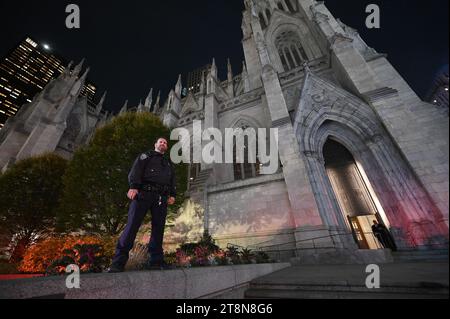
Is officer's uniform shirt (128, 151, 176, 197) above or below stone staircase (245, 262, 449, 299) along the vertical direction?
above

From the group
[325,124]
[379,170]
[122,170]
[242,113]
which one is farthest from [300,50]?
[122,170]

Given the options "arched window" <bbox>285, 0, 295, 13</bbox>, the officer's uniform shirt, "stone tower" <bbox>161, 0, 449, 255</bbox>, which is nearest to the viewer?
the officer's uniform shirt

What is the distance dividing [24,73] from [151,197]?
95913mm

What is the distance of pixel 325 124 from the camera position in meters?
12.6

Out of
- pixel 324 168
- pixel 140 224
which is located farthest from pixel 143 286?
pixel 324 168

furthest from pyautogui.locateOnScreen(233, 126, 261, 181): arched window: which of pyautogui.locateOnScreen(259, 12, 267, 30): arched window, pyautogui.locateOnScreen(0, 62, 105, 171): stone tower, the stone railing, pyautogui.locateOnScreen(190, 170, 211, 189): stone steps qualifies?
pyautogui.locateOnScreen(0, 62, 105, 171): stone tower

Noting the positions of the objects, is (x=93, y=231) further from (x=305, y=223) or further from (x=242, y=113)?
(x=242, y=113)

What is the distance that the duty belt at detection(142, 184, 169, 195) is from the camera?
3.71 m

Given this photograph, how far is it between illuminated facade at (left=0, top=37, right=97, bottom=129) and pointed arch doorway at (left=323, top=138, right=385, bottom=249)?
61.3 meters

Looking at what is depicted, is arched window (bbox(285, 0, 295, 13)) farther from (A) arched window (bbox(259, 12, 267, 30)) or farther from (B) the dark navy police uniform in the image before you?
(B) the dark navy police uniform

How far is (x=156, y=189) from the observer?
3803 millimetres
